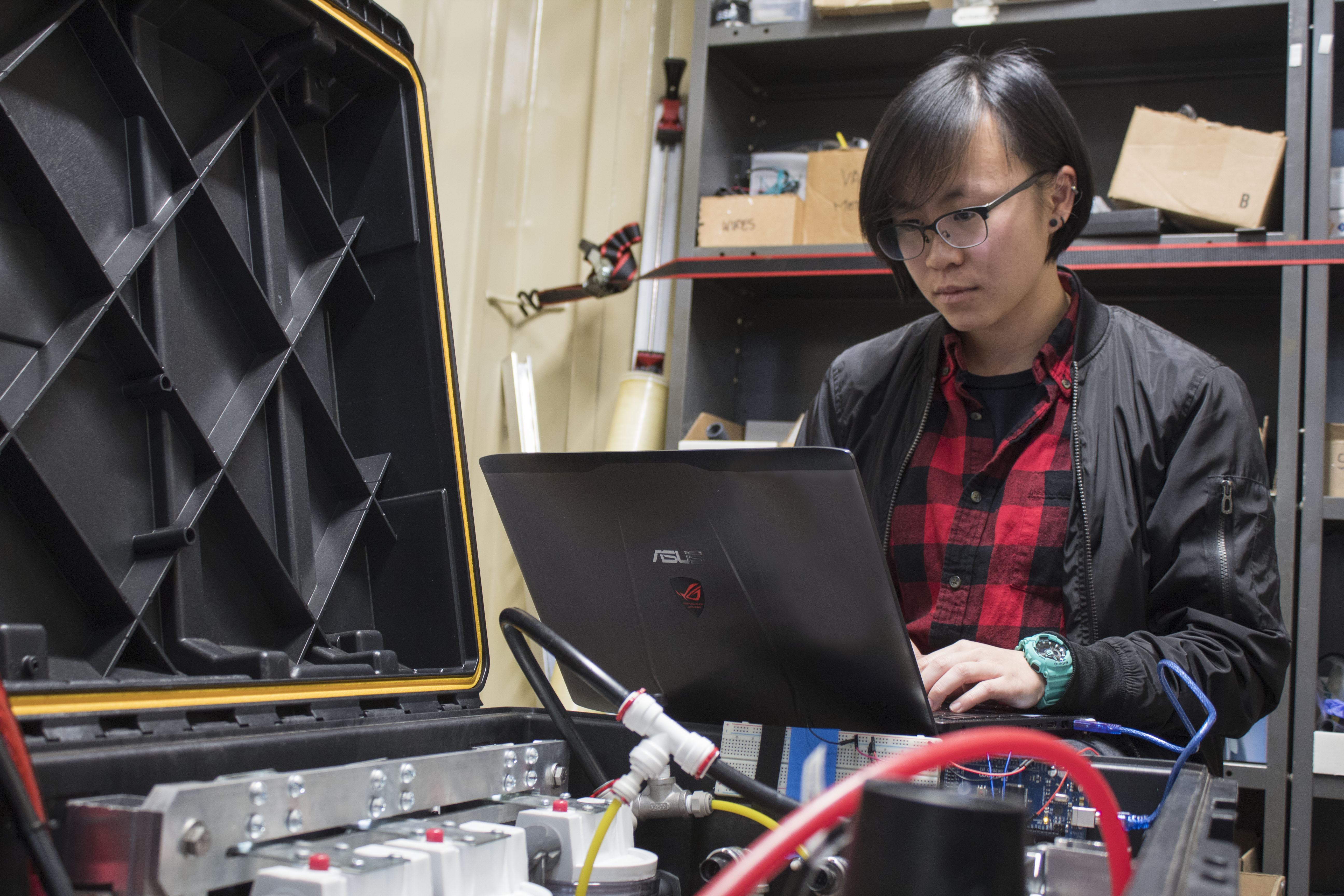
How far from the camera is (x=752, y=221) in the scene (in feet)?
7.34

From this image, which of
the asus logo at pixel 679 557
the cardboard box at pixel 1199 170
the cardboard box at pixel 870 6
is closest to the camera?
the asus logo at pixel 679 557

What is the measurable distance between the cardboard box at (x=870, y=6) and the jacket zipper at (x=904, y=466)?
1098 millimetres

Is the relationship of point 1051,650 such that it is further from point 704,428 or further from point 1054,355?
point 704,428

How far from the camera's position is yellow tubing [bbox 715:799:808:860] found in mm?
677

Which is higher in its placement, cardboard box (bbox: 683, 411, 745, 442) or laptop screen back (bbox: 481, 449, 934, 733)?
cardboard box (bbox: 683, 411, 745, 442)

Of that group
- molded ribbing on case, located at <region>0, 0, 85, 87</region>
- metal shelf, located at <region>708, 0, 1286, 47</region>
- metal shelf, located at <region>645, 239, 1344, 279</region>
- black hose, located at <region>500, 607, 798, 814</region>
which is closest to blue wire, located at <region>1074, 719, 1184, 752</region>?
black hose, located at <region>500, 607, 798, 814</region>

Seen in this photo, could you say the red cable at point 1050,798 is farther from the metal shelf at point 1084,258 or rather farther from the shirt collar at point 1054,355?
the metal shelf at point 1084,258

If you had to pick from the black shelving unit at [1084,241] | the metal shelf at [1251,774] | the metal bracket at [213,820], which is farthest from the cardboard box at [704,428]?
the metal bracket at [213,820]

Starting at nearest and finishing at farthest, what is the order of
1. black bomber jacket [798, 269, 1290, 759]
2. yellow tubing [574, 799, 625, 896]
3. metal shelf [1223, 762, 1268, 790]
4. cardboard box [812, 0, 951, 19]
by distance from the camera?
yellow tubing [574, 799, 625, 896]
black bomber jacket [798, 269, 1290, 759]
metal shelf [1223, 762, 1268, 790]
cardboard box [812, 0, 951, 19]

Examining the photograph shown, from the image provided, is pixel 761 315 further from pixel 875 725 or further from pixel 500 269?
pixel 875 725

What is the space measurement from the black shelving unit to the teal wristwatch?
1067mm

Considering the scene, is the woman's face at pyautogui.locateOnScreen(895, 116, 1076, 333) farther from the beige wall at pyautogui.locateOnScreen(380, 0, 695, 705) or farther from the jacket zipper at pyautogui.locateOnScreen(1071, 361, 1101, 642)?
the beige wall at pyautogui.locateOnScreen(380, 0, 695, 705)

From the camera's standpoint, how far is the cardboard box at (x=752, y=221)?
2.21 metres

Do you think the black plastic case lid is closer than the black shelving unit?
Yes
